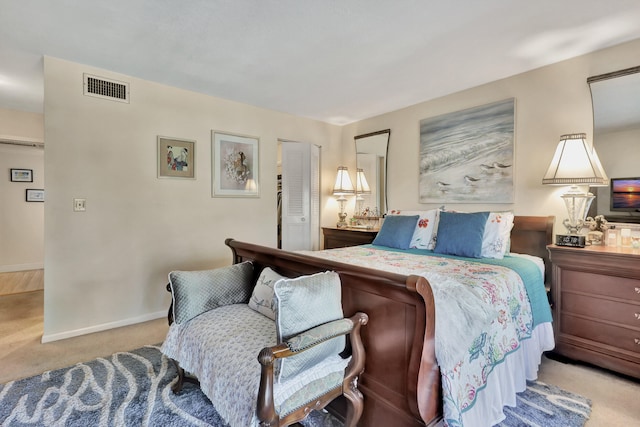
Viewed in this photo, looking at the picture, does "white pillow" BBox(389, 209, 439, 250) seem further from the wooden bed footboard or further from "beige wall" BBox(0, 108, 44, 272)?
"beige wall" BBox(0, 108, 44, 272)

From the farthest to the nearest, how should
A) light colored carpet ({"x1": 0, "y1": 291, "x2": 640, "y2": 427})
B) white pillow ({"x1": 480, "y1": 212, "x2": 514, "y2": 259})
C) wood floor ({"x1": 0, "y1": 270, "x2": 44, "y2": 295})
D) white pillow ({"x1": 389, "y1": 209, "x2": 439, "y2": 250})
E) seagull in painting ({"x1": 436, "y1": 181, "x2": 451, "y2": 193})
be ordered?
wood floor ({"x1": 0, "y1": 270, "x2": 44, "y2": 295}), seagull in painting ({"x1": 436, "y1": 181, "x2": 451, "y2": 193}), white pillow ({"x1": 389, "y1": 209, "x2": 439, "y2": 250}), white pillow ({"x1": 480, "y1": 212, "x2": 514, "y2": 259}), light colored carpet ({"x1": 0, "y1": 291, "x2": 640, "y2": 427})

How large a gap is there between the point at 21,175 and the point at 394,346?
687 cm

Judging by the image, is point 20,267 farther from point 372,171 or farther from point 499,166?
point 499,166

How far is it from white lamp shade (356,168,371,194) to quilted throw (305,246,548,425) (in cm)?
217

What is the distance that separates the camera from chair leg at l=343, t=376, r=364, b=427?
150 cm

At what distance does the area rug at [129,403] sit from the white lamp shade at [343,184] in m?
3.02

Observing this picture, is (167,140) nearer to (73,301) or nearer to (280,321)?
(73,301)

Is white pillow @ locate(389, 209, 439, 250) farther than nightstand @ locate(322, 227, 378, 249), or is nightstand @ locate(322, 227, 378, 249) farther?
Answer: nightstand @ locate(322, 227, 378, 249)

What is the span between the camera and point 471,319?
147 centimetres

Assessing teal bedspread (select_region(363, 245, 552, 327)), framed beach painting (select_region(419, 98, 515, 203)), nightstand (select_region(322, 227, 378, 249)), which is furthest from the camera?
nightstand (select_region(322, 227, 378, 249))

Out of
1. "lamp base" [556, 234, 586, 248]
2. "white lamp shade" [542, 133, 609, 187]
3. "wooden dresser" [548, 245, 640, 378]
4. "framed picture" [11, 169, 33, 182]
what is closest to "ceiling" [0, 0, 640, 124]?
"white lamp shade" [542, 133, 609, 187]

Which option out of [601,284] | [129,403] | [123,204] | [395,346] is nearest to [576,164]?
[601,284]

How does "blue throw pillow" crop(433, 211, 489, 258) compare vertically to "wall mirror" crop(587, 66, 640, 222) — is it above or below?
below

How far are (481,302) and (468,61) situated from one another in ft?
7.10
